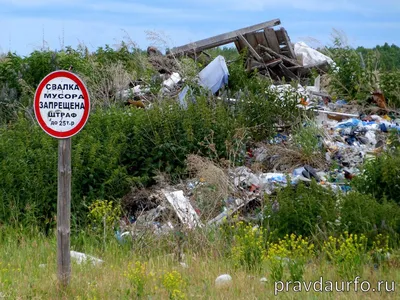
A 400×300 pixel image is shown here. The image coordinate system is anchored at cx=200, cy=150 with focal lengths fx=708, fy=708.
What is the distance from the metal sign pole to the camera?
6672 millimetres

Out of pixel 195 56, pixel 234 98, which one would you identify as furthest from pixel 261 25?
pixel 234 98

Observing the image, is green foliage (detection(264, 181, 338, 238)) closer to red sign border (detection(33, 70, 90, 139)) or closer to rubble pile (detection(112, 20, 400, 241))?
rubble pile (detection(112, 20, 400, 241))

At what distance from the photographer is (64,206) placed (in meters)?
6.69

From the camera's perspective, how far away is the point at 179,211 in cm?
912

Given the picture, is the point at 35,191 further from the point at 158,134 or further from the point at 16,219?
the point at 158,134

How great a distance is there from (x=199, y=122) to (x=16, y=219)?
328 cm

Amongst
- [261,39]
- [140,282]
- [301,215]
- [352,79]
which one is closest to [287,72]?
[261,39]

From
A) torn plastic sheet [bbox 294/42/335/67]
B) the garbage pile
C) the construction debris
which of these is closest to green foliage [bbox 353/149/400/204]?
the garbage pile

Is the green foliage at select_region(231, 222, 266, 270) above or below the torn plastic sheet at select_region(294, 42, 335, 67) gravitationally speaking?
below

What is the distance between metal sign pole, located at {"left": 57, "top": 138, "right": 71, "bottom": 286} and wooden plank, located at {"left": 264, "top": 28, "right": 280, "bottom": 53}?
11552 millimetres

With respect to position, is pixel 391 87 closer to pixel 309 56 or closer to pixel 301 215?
pixel 309 56

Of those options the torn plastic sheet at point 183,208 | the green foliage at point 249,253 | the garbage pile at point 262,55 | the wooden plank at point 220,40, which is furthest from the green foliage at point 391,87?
the green foliage at point 249,253

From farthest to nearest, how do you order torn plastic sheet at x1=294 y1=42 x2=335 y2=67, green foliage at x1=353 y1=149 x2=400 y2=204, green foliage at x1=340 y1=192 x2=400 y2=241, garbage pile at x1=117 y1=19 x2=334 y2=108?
torn plastic sheet at x1=294 y1=42 x2=335 y2=67 < garbage pile at x1=117 y1=19 x2=334 y2=108 < green foliage at x1=353 y1=149 x2=400 y2=204 < green foliage at x1=340 y1=192 x2=400 y2=241

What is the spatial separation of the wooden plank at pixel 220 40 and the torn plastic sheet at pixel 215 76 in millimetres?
3125
